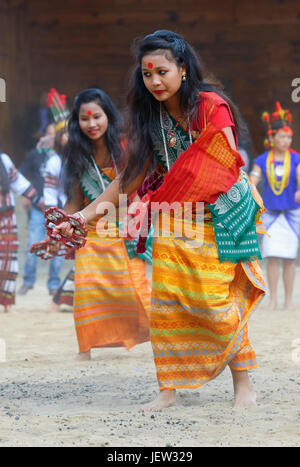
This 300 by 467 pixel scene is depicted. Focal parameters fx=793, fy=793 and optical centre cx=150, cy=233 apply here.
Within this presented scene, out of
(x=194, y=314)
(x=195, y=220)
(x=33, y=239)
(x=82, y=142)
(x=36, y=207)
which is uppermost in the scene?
(x=82, y=142)

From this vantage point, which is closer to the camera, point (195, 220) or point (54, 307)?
point (195, 220)

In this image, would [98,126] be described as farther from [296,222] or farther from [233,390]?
[296,222]

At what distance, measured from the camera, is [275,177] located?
691 centimetres

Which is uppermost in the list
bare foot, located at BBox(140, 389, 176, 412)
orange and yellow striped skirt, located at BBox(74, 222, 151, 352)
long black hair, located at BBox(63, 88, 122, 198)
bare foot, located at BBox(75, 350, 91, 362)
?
long black hair, located at BBox(63, 88, 122, 198)

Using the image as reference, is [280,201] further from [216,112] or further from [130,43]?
[130,43]

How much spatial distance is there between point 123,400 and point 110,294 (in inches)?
46.5

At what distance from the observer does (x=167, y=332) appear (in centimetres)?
330

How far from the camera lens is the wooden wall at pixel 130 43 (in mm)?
10945

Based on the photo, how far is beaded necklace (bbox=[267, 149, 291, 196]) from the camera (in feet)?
22.6

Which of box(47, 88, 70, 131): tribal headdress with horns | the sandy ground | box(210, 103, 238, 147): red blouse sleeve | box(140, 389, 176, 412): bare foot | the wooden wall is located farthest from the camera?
the wooden wall

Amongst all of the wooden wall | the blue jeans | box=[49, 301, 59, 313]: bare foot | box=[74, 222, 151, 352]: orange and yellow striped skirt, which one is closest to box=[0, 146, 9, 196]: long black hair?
box=[49, 301, 59, 313]: bare foot

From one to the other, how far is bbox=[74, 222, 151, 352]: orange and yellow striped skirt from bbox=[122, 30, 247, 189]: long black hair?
1302 millimetres

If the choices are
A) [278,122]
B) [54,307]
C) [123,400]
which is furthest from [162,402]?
[278,122]

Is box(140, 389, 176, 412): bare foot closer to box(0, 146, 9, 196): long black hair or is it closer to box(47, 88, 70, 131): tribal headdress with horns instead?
box(0, 146, 9, 196): long black hair
